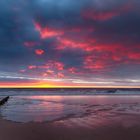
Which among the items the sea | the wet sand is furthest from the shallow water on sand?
the wet sand

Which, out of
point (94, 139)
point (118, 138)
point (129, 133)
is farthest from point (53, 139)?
point (129, 133)

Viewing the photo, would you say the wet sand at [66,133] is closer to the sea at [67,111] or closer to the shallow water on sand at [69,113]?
the shallow water on sand at [69,113]

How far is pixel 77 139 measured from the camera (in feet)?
26.6

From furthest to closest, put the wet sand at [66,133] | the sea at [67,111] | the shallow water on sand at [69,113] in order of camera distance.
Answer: the sea at [67,111]
the shallow water on sand at [69,113]
the wet sand at [66,133]

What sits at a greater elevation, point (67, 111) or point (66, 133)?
point (67, 111)

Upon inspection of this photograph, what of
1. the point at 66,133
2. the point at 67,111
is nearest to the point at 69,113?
the point at 67,111

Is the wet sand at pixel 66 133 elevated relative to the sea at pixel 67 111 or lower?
lower

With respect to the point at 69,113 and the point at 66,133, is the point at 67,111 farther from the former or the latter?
the point at 66,133

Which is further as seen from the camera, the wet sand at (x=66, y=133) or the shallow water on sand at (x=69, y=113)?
the shallow water on sand at (x=69, y=113)

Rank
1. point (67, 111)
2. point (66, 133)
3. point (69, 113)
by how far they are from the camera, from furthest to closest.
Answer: point (67, 111)
point (69, 113)
point (66, 133)

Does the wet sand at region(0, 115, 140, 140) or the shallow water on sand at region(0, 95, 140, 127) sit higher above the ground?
the shallow water on sand at region(0, 95, 140, 127)

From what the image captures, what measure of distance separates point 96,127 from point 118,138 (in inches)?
86.7

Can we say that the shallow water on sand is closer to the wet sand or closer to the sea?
the sea

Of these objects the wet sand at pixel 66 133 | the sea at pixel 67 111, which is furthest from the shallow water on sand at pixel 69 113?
the wet sand at pixel 66 133
